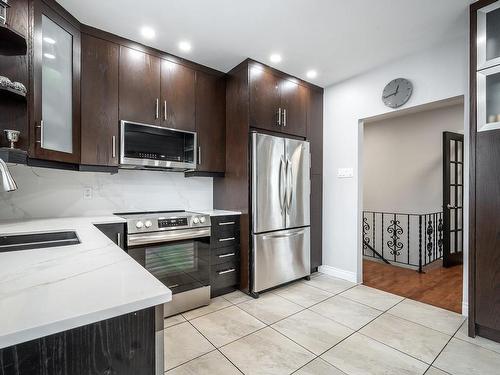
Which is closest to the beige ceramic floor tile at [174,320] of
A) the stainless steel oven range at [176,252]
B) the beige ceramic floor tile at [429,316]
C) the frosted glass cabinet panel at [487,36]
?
the stainless steel oven range at [176,252]

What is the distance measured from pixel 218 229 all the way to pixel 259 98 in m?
1.54

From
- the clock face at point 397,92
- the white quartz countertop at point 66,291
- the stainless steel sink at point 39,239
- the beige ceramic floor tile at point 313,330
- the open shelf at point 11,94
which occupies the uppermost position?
the clock face at point 397,92

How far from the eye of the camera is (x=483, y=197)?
1915 millimetres

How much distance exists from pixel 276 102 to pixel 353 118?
103 cm

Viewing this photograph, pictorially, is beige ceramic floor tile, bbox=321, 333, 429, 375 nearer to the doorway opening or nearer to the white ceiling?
the doorway opening

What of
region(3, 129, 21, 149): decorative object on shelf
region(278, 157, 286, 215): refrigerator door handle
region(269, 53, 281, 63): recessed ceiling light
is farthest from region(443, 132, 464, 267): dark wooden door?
region(3, 129, 21, 149): decorative object on shelf

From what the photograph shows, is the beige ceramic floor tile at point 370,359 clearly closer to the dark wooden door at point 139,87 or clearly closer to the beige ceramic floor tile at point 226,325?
the beige ceramic floor tile at point 226,325

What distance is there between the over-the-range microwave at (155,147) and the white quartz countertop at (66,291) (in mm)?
1511

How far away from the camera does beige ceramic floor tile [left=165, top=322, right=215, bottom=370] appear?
5.74ft

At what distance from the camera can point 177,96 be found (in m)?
2.73

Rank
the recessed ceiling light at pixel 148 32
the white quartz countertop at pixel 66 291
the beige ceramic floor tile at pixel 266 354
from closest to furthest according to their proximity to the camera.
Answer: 1. the white quartz countertop at pixel 66 291
2. the beige ceramic floor tile at pixel 266 354
3. the recessed ceiling light at pixel 148 32

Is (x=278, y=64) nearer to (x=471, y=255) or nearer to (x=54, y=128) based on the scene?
(x=54, y=128)

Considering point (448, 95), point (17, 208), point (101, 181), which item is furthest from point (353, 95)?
point (17, 208)

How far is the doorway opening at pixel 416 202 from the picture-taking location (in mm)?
3426
